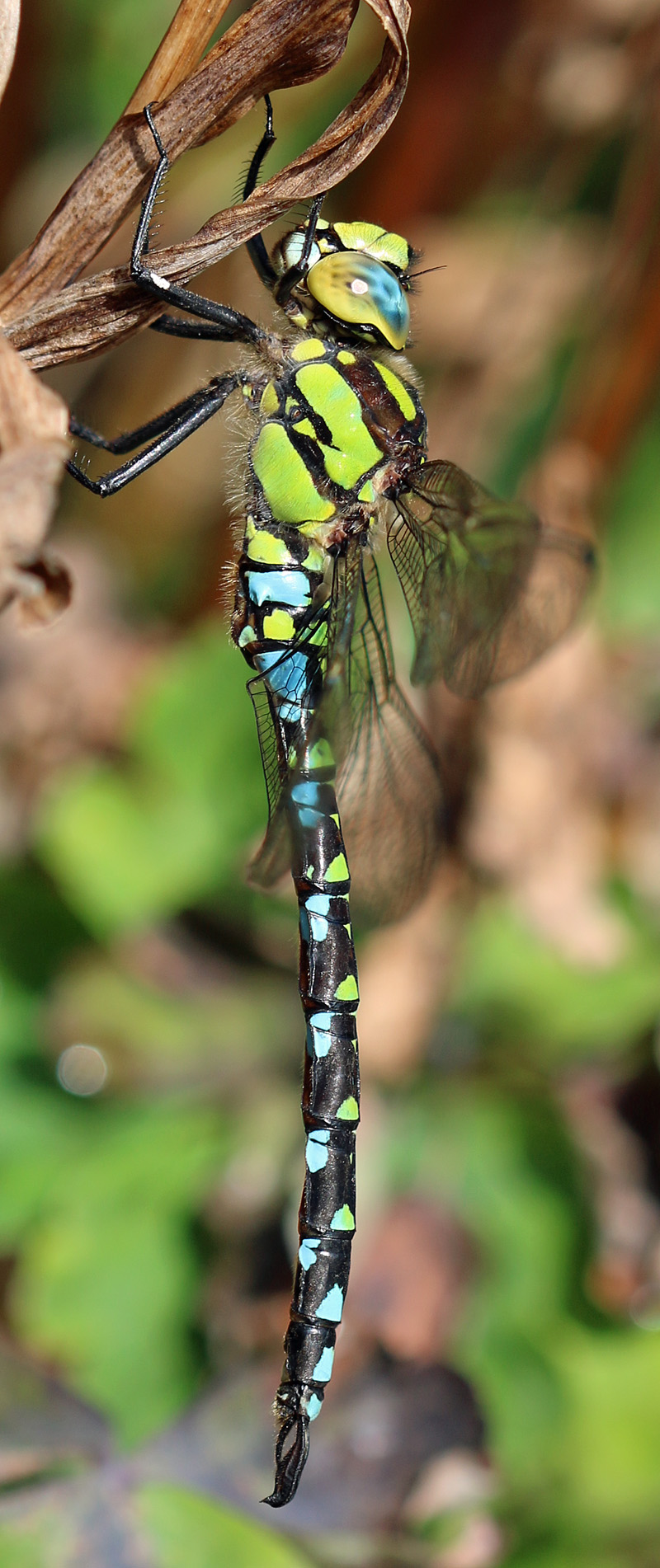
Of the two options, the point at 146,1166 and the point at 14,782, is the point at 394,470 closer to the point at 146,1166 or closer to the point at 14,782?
the point at 14,782

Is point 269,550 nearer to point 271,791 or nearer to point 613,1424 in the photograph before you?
point 271,791

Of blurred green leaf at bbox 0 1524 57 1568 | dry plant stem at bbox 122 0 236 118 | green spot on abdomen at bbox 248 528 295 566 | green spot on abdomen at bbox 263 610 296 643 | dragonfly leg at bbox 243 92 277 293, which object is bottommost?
blurred green leaf at bbox 0 1524 57 1568

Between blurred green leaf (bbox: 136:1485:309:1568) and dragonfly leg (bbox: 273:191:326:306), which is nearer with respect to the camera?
dragonfly leg (bbox: 273:191:326:306)

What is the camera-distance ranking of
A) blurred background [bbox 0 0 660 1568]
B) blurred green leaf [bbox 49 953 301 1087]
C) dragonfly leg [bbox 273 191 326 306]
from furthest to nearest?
blurred green leaf [bbox 49 953 301 1087], blurred background [bbox 0 0 660 1568], dragonfly leg [bbox 273 191 326 306]

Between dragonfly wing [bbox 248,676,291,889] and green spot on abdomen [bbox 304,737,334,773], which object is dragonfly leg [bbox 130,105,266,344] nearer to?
dragonfly wing [bbox 248,676,291,889]

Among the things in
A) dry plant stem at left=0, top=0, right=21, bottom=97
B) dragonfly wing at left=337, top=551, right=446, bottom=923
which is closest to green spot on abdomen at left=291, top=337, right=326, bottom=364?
dragonfly wing at left=337, top=551, right=446, bottom=923

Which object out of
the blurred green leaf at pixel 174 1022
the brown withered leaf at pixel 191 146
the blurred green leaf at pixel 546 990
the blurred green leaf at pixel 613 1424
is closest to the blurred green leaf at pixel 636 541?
the blurred green leaf at pixel 546 990

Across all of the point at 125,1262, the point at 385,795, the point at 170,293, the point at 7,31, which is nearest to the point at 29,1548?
the point at 125,1262

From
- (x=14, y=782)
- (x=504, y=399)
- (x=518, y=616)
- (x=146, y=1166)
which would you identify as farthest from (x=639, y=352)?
(x=146, y=1166)
